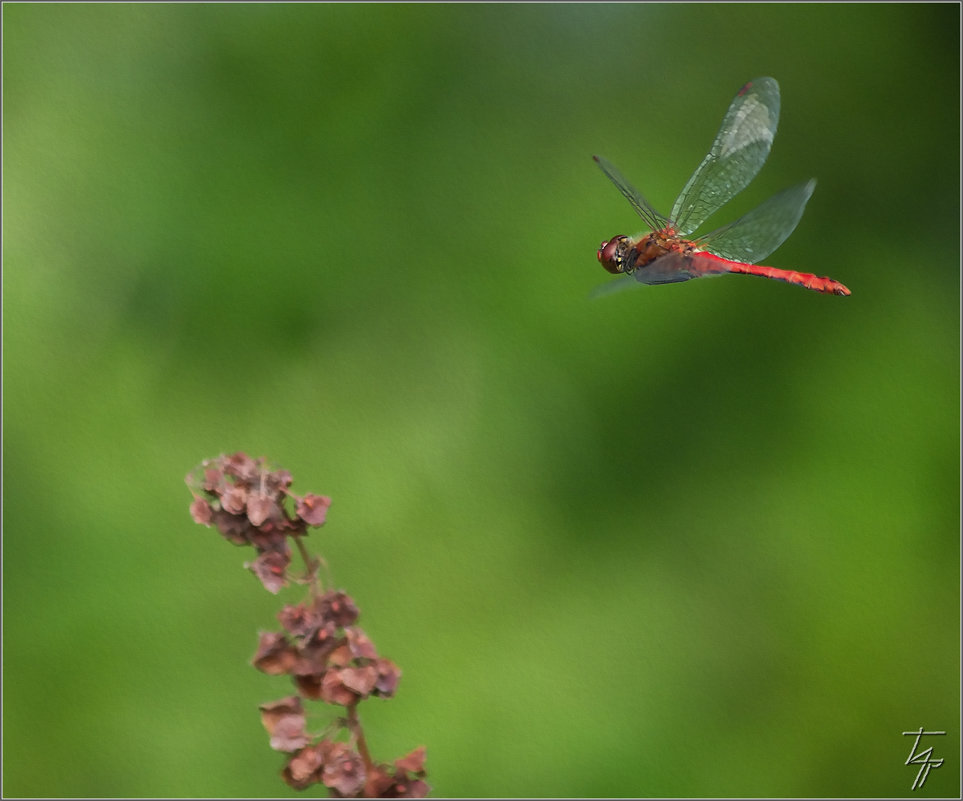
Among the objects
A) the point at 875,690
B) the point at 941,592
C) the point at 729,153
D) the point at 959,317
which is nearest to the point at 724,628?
the point at 875,690

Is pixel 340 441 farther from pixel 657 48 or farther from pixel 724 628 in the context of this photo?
pixel 657 48

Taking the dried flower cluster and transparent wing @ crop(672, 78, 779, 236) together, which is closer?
the dried flower cluster

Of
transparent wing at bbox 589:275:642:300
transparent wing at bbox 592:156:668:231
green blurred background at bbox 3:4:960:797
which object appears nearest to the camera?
transparent wing at bbox 589:275:642:300

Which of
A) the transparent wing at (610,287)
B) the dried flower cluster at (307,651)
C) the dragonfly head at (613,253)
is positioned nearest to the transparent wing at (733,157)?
the dragonfly head at (613,253)

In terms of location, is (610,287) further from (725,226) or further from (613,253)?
(725,226)

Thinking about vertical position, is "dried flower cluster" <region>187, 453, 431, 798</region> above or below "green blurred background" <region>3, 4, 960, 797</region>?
below

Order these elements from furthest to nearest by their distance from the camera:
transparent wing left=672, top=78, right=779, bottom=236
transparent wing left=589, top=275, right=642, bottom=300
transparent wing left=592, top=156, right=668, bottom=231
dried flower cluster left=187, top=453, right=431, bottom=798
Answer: transparent wing left=672, top=78, right=779, bottom=236 < transparent wing left=592, top=156, right=668, bottom=231 < transparent wing left=589, top=275, right=642, bottom=300 < dried flower cluster left=187, top=453, right=431, bottom=798

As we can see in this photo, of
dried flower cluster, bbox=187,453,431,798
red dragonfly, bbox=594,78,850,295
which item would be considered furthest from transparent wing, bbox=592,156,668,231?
dried flower cluster, bbox=187,453,431,798

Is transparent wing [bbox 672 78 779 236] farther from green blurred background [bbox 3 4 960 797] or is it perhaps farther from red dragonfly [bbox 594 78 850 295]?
green blurred background [bbox 3 4 960 797]

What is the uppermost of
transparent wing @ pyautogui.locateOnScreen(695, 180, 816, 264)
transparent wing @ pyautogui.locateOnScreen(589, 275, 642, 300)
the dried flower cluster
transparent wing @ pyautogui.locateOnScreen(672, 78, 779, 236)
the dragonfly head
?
transparent wing @ pyautogui.locateOnScreen(672, 78, 779, 236)
